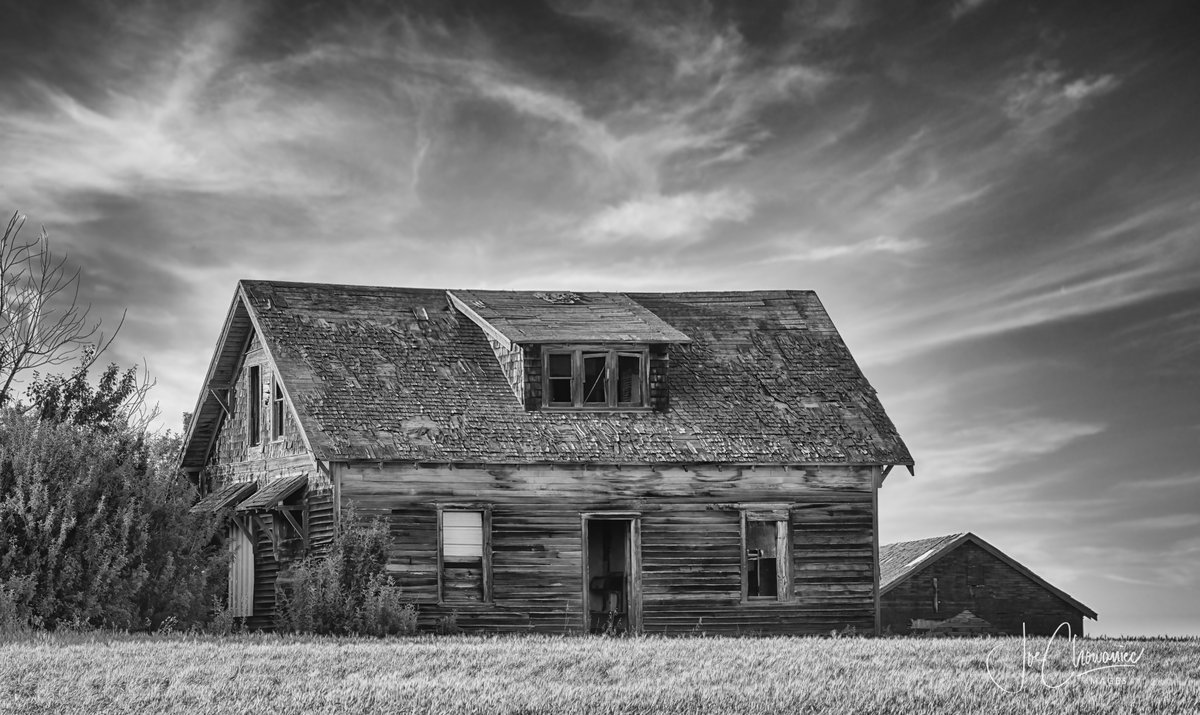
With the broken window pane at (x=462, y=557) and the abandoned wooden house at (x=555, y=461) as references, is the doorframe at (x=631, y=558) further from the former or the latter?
the broken window pane at (x=462, y=557)

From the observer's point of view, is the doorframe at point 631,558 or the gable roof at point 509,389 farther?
the doorframe at point 631,558

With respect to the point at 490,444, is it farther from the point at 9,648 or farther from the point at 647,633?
the point at 9,648

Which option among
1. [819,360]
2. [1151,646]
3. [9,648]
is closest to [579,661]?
[9,648]

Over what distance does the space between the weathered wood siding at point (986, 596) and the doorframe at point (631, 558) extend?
21.9 ft

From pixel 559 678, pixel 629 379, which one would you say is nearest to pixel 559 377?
pixel 629 379

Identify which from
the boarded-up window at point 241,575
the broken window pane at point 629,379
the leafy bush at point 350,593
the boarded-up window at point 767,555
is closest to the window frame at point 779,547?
the boarded-up window at point 767,555

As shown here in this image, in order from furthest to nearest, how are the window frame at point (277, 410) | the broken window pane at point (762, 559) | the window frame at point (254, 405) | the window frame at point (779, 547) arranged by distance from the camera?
the window frame at point (254, 405) → the window frame at point (277, 410) → the broken window pane at point (762, 559) → the window frame at point (779, 547)

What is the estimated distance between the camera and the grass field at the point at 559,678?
764 inches

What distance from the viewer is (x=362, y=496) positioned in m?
31.0

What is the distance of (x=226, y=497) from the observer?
114 feet

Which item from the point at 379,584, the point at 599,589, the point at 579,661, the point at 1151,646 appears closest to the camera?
the point at 579,661

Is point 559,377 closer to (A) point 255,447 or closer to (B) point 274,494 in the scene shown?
(B) point 274,494

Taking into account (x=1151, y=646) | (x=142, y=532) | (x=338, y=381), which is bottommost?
(x=1151, y=646)

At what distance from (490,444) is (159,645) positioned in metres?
9.55
